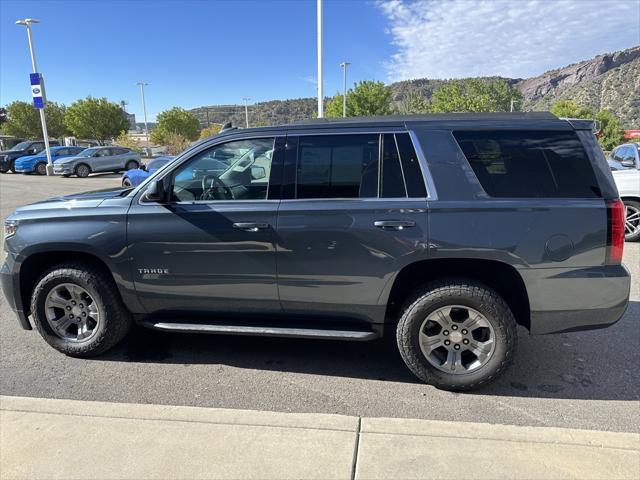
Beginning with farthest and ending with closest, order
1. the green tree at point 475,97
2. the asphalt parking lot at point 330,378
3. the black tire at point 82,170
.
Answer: the green tree at point 475,97
the black tire at point 82,170
the asphalt parking lot at point 330,378

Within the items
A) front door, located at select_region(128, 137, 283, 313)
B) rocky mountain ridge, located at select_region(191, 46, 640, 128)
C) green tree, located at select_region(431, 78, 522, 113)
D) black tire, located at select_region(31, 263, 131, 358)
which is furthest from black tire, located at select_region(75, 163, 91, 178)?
green tree, located at select_region(431, 78, 522, 113)

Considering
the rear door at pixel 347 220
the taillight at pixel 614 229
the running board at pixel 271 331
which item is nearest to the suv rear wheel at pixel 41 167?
the running board at pixel 271 331

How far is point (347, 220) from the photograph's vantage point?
10.2 feet

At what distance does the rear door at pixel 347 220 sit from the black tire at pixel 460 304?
24 centimetres

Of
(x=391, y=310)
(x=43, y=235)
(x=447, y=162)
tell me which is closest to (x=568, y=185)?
(x=447, y=162)

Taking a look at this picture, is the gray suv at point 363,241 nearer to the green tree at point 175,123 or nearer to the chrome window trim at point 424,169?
the chrome window trim at point 424,169

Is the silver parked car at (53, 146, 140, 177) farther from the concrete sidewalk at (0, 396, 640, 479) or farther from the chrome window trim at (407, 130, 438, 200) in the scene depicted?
the chrome window trim at (407, 130, 438, 200)

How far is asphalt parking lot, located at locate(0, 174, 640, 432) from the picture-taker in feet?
9.87

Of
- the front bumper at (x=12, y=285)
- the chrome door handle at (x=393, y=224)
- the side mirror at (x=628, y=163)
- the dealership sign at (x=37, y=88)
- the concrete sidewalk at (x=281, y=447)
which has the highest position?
the dealership sign at (x=37, y=88)

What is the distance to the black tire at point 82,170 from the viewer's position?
22844 millimetres

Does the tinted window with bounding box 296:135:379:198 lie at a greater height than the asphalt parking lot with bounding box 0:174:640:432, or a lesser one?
greater

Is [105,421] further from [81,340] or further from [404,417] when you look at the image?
→ [404,417]

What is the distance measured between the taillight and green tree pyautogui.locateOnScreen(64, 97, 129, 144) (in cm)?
6200

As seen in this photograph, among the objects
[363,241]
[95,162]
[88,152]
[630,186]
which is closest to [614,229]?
[363,241]
